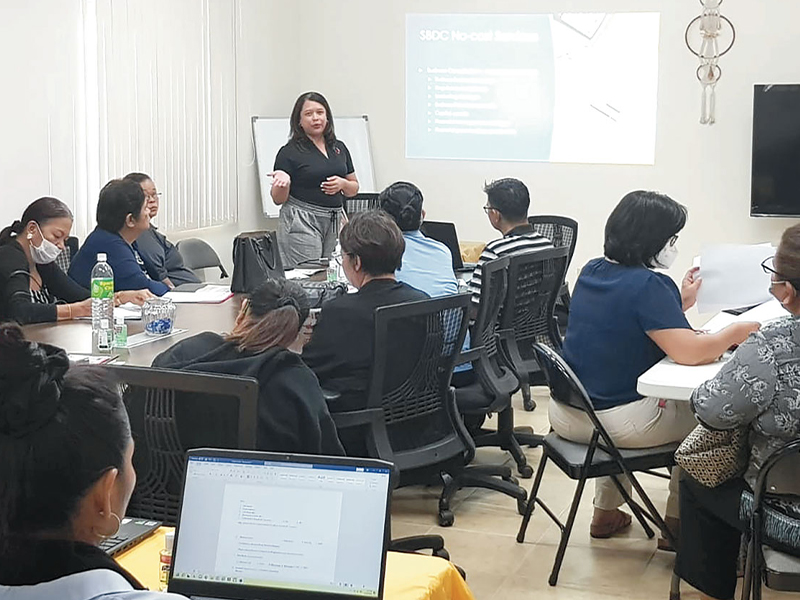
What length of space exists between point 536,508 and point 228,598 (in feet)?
9.13

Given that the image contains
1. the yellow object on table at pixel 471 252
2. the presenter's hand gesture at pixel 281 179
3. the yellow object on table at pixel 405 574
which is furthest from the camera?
the yellow object on table at pixel 471 252

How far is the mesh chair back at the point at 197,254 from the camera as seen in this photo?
22.0ft

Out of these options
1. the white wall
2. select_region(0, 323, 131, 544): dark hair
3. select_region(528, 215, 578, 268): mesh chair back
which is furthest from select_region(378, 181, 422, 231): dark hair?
the white wall

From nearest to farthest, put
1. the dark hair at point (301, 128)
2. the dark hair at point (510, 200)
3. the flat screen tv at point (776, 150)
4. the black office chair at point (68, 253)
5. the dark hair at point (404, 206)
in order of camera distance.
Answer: the dark hair at point (404, 206) < the dark hair at point (510, 200) < the black office chair at point (68, 253) < the dark hair at point (301, 128) < the flat screen tv at point (776, 150)

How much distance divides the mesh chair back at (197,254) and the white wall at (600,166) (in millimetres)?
1906

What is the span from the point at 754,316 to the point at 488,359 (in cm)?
105

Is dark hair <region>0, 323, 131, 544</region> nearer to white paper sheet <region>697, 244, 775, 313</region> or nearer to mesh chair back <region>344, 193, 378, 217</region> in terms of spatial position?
white paper sheet <region>697, 244, 775, 313</region>

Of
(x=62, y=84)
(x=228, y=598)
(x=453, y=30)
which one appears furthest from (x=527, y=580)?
(x=453, y=30)

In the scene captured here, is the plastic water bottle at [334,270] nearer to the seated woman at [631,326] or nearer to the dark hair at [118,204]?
the dark hair at [118,204]

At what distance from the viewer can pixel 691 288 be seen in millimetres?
3650

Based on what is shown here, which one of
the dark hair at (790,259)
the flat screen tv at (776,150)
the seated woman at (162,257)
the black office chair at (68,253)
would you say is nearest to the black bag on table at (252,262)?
the seated woman at (162,257)

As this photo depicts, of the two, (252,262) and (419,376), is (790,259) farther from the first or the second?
(252,262)

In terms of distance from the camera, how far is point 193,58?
7.02m

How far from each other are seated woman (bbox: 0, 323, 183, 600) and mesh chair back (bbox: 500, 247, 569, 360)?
309 centimetres
